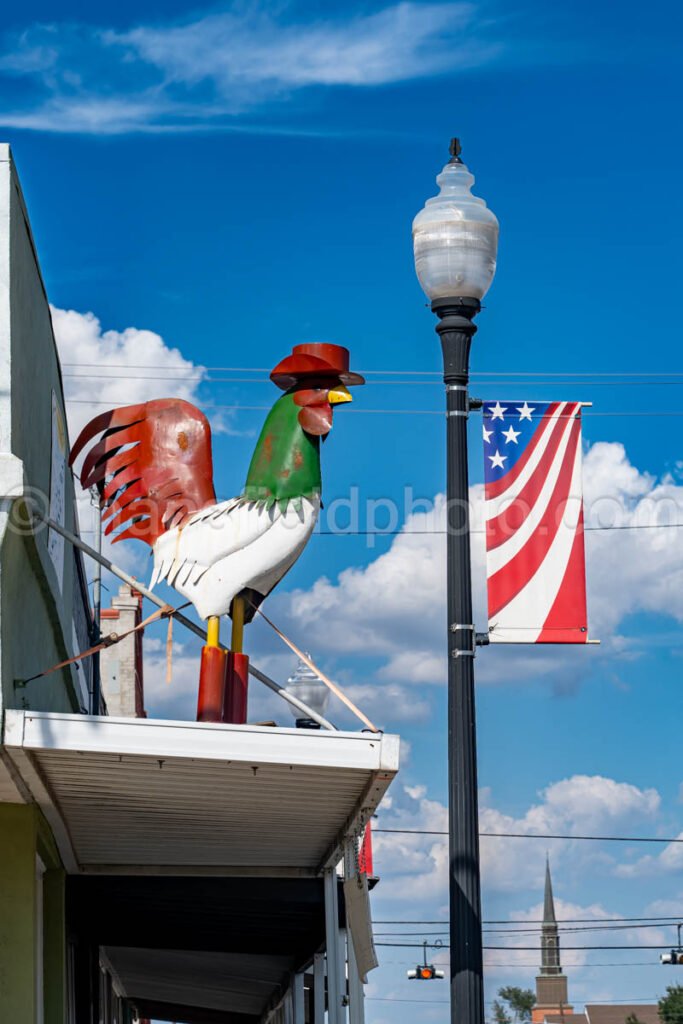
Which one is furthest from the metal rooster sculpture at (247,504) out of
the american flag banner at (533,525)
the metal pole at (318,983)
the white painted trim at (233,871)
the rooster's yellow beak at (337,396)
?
the metal pole at (318,983)

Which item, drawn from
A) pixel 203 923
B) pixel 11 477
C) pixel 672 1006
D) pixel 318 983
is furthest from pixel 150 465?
pixel 672 1006

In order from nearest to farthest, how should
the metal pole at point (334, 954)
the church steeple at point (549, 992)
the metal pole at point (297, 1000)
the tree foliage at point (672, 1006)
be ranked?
1. the metal pole at point (334, 954)
2. the metal pole at point (297, 1000)
3. the tree foliage at point (672, 1006)
4. the church steeple at point (549, 992)

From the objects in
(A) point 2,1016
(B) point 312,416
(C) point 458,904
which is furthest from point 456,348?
(A) point 2,1016

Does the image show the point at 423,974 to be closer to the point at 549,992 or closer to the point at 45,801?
the point at 45,801

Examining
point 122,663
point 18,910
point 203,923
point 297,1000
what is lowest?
point 297,1000

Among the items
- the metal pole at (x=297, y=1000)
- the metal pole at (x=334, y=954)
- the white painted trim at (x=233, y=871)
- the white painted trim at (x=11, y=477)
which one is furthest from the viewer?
the metal pole at (x=297, y=1000)

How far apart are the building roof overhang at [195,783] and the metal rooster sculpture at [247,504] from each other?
93 centimetres

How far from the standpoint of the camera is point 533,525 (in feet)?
31.7

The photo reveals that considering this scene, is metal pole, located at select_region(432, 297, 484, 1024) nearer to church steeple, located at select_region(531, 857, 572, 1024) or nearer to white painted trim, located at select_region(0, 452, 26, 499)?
white painted trim, located at select_region(0, 452, 26, 499)

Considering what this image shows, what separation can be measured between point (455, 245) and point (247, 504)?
2.03m

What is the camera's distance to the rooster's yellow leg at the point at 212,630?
9891 millimetres

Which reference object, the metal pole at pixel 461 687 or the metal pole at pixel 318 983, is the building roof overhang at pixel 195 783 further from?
the metal pole at pixel 318 983

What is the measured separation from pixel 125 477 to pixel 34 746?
279cm

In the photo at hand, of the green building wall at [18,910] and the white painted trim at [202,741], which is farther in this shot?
the green building wall at [18,910]
